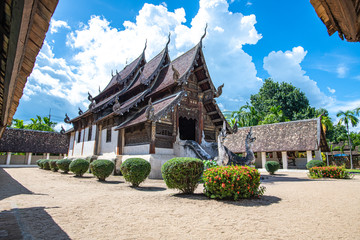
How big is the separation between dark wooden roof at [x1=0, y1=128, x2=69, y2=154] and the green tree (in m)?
36.2

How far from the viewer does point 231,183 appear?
20.8 feet

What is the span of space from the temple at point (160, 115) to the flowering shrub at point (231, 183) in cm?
600

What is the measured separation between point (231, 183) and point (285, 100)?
4087 cm

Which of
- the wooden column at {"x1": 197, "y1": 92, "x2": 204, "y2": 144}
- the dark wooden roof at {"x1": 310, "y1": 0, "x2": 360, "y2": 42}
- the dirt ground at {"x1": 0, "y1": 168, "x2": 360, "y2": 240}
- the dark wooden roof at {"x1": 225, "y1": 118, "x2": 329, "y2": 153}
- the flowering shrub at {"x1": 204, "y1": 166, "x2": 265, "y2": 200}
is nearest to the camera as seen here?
the dark wooden roof at {"x1": 310, "y1": 0, "x2": 360, "y2": 42}

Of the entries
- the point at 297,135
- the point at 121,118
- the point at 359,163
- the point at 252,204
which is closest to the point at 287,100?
the point at 359,163

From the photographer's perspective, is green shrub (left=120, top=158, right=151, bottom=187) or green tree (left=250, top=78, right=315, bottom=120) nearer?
green shrub (left=120, top=158, right=151, bottom=187)

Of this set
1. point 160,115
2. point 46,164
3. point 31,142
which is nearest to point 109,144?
point 160,115

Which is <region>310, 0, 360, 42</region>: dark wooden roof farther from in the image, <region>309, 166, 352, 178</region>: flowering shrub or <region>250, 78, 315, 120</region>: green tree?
<region>250, 78, 315, 120</region>: green tree

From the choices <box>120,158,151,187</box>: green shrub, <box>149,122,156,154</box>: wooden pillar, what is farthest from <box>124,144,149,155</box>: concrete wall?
<box>120,158,151,187</box>: green shrub

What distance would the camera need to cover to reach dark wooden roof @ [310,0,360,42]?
8.01 ft

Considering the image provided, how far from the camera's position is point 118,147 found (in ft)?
48.6

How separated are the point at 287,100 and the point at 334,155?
40.7 ft

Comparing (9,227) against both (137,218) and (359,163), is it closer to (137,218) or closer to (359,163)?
(137,218)

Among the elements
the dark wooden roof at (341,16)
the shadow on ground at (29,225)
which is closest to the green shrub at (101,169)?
the shadow on ground at (29,225)
